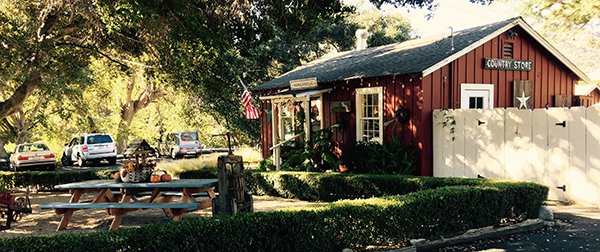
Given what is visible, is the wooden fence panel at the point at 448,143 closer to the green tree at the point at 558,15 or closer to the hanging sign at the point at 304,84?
the hanging sign at the point at 304,84

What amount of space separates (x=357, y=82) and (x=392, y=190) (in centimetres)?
455

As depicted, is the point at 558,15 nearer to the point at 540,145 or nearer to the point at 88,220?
the point at 540,145

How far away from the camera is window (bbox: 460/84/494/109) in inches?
458

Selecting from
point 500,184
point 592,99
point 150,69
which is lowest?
point 500,184

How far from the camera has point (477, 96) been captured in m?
11.9

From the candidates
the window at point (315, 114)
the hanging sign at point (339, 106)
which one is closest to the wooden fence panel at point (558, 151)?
the hanging sign at point (339, 106)

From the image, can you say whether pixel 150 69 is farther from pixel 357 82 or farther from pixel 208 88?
pixel 357 82

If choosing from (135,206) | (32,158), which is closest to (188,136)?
(32,158)

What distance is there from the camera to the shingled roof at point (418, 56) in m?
11.3

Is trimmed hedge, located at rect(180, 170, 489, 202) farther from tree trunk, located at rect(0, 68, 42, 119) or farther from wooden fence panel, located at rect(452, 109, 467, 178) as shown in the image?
tree trunk, located at rect(0, 68, 42, 119)

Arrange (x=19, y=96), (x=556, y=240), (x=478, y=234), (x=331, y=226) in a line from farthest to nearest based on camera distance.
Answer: (x=19, y=96) → (x=478, y=234) → (x=556, y=240) → (x=331, y=226)

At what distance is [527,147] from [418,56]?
4070mm

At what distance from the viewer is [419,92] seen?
432 inches

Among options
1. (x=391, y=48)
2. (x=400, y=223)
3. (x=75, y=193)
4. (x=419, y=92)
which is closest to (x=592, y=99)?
(x=391, y=48)
